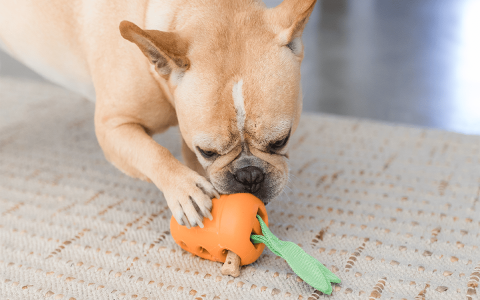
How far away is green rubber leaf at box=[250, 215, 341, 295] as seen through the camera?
1.08 meters

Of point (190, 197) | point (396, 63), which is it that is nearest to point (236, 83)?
point (190, 197)

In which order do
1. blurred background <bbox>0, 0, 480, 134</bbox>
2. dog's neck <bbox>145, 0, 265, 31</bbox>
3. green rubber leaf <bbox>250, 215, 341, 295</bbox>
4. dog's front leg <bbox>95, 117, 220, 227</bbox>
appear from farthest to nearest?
blurred background <bbox>0, 0, 480, 134</bbox>, dog's neck <bbox>145, 0, 265, 31</bbox>, dog's front leg <bbox>95, 117, 220, 227</bbox>, green rubber leaf <bbox>250, 215, 341, 295</bbox>

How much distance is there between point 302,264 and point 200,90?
19.9 inches

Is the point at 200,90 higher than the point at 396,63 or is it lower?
lower

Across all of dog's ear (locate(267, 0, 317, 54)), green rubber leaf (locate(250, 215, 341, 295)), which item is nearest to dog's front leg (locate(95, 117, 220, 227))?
green rubber leaf (locate(250, 215, 341, 295))

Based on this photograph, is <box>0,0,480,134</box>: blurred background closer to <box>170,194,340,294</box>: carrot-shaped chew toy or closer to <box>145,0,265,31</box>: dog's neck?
<box>145,0,265,31</box>: dog's neck

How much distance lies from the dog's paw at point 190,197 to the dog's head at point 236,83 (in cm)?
5

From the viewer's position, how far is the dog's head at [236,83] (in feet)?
3.91

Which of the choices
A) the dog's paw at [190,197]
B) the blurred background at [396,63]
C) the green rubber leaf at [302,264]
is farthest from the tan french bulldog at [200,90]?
the blurred background at [396,63]

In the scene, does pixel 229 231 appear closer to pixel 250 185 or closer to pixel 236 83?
pixel 250 185

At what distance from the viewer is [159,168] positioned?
51.3 inches

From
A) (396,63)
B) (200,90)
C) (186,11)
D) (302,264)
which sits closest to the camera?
(302,264)

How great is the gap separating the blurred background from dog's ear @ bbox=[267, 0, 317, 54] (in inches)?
54.4

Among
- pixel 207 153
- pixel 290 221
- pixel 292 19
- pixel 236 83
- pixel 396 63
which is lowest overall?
pixel 290 221
